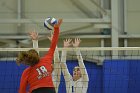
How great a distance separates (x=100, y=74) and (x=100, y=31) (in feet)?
Result: 4.24

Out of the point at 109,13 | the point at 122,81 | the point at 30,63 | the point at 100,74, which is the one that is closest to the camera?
the point at 30,63

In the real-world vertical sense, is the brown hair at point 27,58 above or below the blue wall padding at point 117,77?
above

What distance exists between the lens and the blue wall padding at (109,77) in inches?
275

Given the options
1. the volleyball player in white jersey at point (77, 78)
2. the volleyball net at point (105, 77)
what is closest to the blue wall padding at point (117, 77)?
the volleyball net at point (105, 77)

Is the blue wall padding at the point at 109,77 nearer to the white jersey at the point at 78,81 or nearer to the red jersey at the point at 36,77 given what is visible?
the white jersey at the point at 78,81

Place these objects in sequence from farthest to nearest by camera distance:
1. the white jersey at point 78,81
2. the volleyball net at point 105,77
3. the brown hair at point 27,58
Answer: the volleyball net at point 105,77, the white jersey at point 78,81, the brown hair at point 27,58

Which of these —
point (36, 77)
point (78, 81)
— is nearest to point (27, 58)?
point (36, 77)

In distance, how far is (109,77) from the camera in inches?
282

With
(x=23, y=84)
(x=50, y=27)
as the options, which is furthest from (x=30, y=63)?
(x=50, y=27)

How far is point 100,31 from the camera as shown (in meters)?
8.44

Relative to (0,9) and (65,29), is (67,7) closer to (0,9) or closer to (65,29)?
(65,29)

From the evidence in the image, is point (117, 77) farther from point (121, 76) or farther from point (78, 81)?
point (78, 81)

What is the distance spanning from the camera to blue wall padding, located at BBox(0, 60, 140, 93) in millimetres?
6980

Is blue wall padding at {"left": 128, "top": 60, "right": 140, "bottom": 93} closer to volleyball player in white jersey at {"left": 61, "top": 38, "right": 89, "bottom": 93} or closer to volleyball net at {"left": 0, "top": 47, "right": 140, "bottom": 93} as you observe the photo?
volleyball net at {"left": 0, "top": 47, "right": 140, "bottom": 93}
